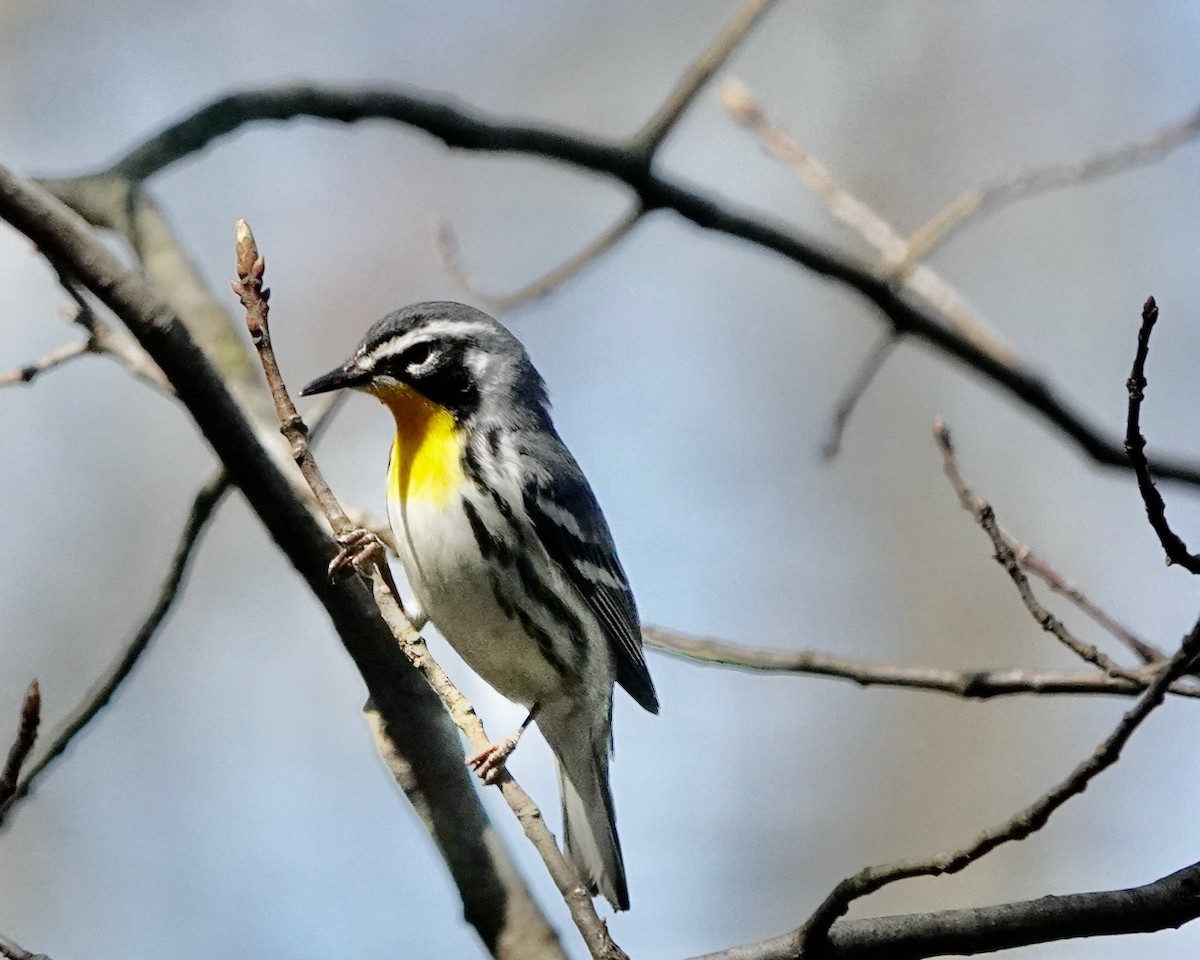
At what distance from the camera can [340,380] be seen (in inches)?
153

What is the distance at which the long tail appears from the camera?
4.17 meters

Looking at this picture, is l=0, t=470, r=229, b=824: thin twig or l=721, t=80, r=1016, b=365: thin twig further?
l=721, t=80, r=1016, b=365: thin twig

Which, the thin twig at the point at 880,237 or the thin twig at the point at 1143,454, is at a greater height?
the thin twig at the point at 880,237

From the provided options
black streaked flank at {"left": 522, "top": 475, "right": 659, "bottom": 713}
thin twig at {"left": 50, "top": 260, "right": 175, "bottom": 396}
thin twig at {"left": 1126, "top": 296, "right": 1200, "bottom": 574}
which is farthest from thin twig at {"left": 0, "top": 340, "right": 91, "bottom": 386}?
thin twig at {"left": 1126, "top": 296, "right": 1200, "bottom": 574}

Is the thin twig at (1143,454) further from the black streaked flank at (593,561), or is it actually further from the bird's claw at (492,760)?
the black streaked flank at (593,561)

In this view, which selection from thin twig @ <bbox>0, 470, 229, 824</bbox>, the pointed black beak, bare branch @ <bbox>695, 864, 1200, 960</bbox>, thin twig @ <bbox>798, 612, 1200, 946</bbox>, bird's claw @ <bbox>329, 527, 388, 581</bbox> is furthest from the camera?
the pointed black beak

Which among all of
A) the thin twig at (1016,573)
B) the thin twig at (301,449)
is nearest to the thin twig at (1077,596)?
the thin twig at (1016,573)

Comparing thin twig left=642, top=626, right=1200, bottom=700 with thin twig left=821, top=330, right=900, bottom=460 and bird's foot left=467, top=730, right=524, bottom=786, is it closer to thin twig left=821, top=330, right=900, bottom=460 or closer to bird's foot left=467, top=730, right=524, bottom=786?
bird's foot left=467, top=730, right=524, bottom=786

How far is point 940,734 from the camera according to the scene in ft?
32.9

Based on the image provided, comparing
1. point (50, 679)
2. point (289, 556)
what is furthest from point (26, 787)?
point (50, 679)

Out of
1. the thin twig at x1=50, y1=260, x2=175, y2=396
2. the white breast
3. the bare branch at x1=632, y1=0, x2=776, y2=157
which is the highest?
the bare branch at x1=632, y1=0, x2=776, y2=157

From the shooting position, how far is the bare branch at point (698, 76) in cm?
417

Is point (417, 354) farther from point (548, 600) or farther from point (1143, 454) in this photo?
point (1143, 454)

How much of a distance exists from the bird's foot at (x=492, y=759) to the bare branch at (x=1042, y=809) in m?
0.66
